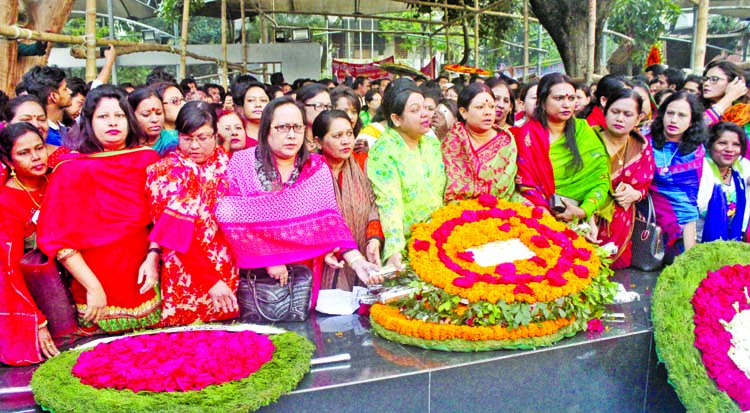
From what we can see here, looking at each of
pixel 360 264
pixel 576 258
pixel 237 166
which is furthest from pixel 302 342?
pixel 576 258

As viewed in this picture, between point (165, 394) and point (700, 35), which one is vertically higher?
point (700, 35)

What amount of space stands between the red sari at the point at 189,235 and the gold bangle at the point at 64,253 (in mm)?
390

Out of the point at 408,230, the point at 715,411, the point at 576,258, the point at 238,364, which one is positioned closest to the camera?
the point at 238,364

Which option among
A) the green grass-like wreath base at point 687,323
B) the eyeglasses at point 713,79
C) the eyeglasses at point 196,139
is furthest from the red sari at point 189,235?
the eyeglasses at point 713,79

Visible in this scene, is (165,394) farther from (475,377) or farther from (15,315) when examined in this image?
(475,377)

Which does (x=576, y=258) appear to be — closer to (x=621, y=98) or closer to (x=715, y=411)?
(x=715, y=411)

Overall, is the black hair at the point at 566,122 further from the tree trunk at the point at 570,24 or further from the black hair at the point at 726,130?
the tree trunk at the point at 570,24

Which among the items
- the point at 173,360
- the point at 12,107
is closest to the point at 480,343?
the point at 173,360

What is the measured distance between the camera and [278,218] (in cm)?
341

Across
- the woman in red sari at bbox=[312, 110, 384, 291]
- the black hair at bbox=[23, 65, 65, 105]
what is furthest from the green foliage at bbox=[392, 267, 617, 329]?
the black hair at bbox=[23, 65, 65, 105]

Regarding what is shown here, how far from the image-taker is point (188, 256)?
132 inches

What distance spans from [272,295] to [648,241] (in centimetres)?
282

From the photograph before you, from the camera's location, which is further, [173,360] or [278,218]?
[278,218]

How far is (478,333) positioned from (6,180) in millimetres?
2495
